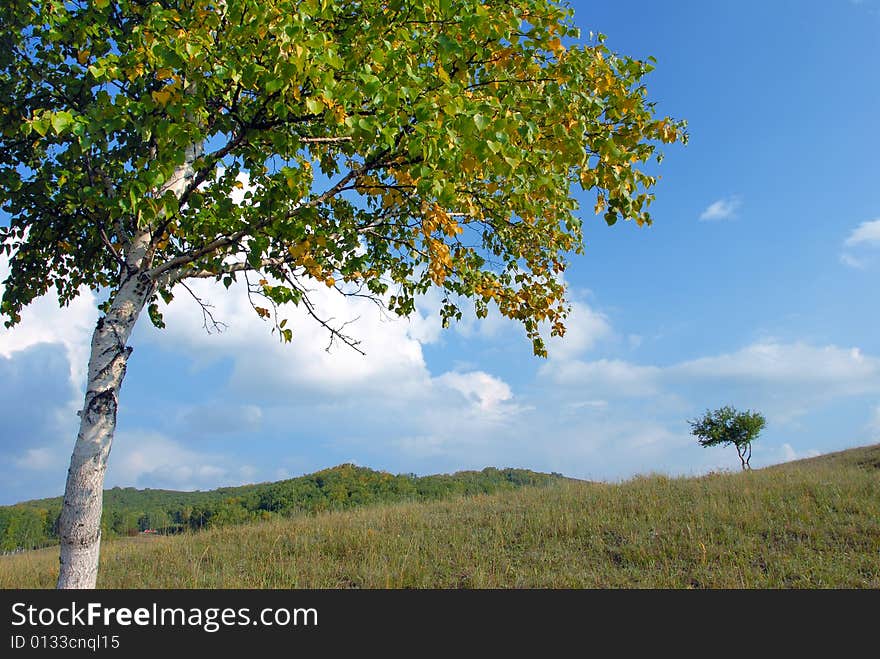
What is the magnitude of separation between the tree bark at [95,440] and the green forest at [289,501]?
36.6 feet

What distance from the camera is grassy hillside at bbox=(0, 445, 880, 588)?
9797 mm

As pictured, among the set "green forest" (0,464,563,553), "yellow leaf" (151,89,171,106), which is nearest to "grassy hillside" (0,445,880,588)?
"green forest" (0,464,563,553)

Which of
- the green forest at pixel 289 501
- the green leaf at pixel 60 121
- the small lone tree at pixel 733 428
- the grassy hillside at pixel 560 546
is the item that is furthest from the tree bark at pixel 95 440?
the small lone tree at pixel 733 428

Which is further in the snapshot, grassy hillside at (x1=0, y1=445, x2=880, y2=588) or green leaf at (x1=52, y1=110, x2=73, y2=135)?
grassy hillside at (x1=0, y1=445, x2=880, y2=588)

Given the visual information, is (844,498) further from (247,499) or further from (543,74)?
(247,499)

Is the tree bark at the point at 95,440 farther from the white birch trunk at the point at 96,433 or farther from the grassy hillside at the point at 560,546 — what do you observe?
the grassy hillside at the point at 560,546

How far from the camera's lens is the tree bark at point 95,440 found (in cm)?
689

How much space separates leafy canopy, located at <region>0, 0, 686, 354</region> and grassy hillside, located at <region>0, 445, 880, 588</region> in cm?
428

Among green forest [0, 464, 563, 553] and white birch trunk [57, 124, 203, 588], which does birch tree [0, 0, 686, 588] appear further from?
green forest [0, 464, 563, 553]

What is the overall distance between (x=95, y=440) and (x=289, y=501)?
19256mm

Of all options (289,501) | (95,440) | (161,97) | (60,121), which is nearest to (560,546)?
(95,440)

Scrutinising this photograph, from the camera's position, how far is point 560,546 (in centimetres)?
1142

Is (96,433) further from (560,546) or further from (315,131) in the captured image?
(560,546)
